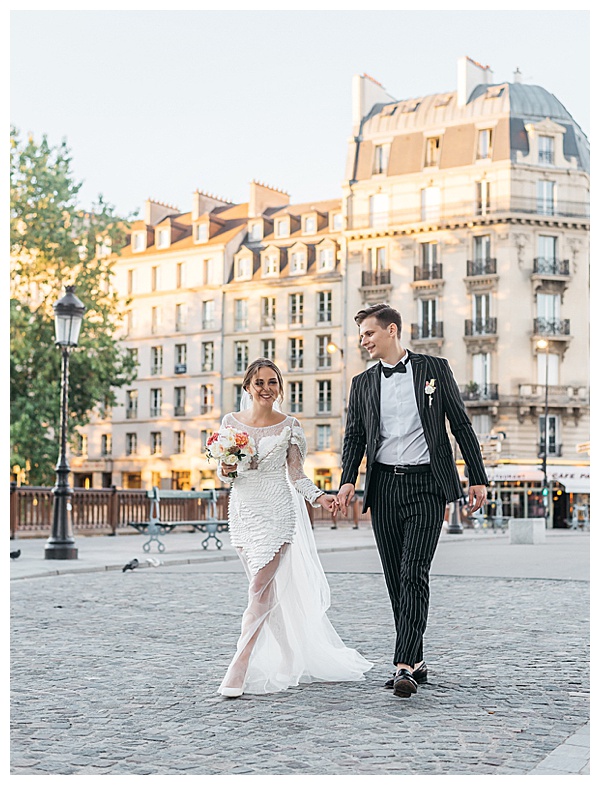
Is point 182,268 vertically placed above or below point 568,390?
above

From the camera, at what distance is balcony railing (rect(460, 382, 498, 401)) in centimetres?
5731

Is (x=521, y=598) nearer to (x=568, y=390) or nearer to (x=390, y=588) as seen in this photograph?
(x=390, y=588)

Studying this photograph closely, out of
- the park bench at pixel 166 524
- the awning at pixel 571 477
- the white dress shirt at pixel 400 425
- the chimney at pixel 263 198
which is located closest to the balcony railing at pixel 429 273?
the awning at pixel 571 477

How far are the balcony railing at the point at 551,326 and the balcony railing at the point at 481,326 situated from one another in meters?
2.04

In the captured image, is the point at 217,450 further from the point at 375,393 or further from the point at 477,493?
the point at 477,493

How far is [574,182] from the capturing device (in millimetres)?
59781

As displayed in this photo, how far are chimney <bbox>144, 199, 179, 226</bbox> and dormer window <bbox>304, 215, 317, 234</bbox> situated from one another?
36.6ft

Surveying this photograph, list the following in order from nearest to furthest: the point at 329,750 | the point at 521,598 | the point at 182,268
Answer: the point at 329,750
the point at 521,598
the point at 182,268

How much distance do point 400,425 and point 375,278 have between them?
5626cm

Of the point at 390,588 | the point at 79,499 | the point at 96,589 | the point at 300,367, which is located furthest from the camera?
the point at 300,367

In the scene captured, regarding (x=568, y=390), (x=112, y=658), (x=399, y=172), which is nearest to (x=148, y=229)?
(x=399, y=172)

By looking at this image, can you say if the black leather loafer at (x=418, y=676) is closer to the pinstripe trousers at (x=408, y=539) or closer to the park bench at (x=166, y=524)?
the pinstripe trousers at (x=408, y=539)

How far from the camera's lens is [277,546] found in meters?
6.74
